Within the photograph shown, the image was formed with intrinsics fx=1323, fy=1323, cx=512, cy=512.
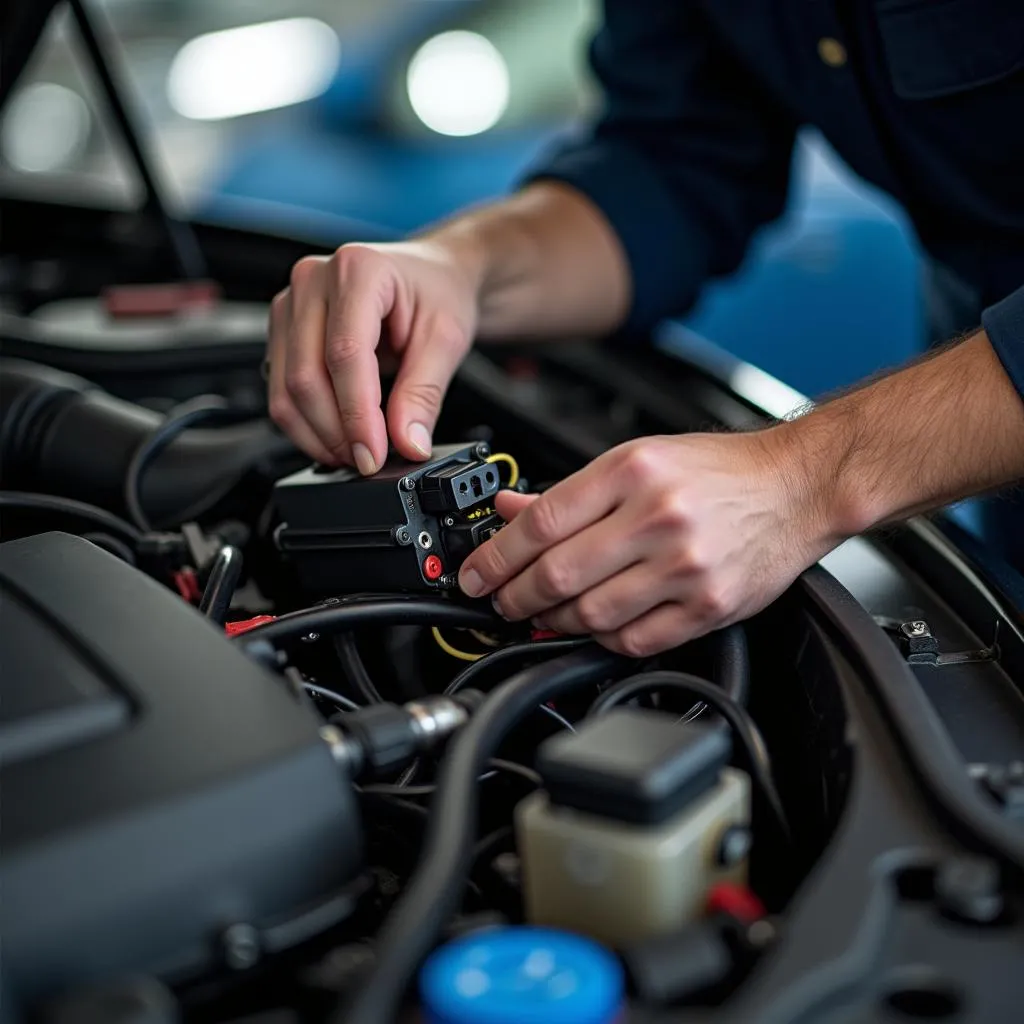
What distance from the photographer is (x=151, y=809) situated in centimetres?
44

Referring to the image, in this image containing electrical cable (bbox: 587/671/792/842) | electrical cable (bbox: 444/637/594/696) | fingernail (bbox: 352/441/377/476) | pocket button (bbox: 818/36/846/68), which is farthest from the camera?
pocket button (bbox: 818/36/846/68)

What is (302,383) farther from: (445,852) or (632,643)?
(445,852)

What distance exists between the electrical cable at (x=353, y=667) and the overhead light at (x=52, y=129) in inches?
214

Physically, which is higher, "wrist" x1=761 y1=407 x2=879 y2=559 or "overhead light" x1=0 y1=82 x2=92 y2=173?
"overhead light" x1=0 y1=82 x2=92 y2=173

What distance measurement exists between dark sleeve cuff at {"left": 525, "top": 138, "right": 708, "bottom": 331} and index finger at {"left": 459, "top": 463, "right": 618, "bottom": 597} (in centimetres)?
68

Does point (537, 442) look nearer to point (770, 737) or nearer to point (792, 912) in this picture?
point (770, 737)

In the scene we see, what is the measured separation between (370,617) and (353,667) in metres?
0.03

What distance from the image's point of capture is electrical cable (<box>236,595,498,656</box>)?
0.62 meters

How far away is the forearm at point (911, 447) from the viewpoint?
714 millimetres

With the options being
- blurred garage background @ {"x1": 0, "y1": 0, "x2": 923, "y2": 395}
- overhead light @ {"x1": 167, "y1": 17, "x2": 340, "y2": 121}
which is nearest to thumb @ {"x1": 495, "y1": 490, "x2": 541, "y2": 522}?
blurred garage background @ {"x1": 0, "y1": 0, "x2": 923, "y2": 395}

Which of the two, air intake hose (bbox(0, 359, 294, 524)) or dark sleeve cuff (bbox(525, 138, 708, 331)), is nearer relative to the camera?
air intake hose (bbox(0, 359, 294, 524))

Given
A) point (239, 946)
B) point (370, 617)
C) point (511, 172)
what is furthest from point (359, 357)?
point (511, 172)

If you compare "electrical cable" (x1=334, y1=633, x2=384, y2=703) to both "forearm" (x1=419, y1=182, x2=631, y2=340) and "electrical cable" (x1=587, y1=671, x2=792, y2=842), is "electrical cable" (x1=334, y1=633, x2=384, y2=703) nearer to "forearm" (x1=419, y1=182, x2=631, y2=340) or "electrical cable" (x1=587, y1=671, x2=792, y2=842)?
"electrical cable" (x1=587, y1=671, x2=792, y2=842)

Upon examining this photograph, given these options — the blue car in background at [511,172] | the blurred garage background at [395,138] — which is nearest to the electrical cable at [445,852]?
the blurred garage background at [395,138]
